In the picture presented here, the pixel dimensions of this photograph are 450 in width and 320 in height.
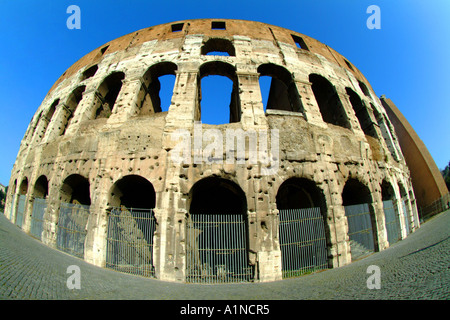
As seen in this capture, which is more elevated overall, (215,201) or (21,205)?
(21,205)

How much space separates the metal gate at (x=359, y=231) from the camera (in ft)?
22.1

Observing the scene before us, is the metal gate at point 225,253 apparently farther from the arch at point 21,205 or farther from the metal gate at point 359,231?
the arch at point 21,205

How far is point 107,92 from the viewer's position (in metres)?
9.30

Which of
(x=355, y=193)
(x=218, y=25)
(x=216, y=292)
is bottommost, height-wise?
(x=216, y=292)

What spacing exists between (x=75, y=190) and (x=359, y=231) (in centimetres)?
1057

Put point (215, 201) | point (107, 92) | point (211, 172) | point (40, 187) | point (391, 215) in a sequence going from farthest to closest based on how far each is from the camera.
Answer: point (107, 92)
point (40, 187)
point (215, 201)
point (391, 215)
point (211, 172)

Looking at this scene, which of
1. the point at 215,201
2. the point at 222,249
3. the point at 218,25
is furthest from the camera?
the point at 218,25

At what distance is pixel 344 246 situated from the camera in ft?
19.5

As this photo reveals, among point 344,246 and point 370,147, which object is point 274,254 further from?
point 370,147

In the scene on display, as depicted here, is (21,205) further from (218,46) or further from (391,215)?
(391,215)

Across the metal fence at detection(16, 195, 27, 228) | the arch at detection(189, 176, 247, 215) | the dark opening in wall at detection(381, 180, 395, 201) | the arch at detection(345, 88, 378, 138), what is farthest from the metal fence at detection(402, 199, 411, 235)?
the metal fence at detection(16, 195, 27, 228)

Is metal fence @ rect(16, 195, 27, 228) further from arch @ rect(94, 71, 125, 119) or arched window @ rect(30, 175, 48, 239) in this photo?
arch @ rect(94, 71, 125, 119)

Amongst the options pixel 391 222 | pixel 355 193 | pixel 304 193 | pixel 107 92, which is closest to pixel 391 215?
pixel 391 222

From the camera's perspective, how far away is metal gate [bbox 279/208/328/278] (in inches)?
232
